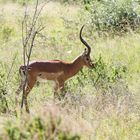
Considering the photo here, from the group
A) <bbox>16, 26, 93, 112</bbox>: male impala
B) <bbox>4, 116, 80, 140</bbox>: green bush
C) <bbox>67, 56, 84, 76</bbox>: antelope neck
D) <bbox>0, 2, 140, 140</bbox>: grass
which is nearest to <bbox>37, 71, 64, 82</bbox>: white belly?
<bbox>16, 26, 93, 112</bbox>: male impala

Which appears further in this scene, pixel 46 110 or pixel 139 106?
pixel 139 106

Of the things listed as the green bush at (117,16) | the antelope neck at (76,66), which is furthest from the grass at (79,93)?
the green bush at (117,16)

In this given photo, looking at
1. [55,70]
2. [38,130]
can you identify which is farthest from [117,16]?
[38,130]

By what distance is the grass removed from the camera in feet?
13.1

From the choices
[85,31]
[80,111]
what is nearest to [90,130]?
[80,111]

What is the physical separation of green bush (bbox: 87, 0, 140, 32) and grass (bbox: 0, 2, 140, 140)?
0.45m

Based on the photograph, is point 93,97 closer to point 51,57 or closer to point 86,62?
point 86,62

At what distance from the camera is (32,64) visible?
849 centimetres

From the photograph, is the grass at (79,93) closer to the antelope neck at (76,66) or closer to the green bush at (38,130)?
the green bush at (38,130)

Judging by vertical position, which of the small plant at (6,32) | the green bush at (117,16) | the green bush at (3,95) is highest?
the green bush at (117,16)

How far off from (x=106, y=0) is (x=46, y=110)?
37.1ft

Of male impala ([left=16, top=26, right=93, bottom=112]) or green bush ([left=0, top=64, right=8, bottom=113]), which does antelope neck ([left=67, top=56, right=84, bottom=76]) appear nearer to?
Result: male impala ([left=16, top=26, right=93, bottom=112])

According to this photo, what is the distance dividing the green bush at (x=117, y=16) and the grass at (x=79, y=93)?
448mm

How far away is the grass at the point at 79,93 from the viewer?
3996 mm
